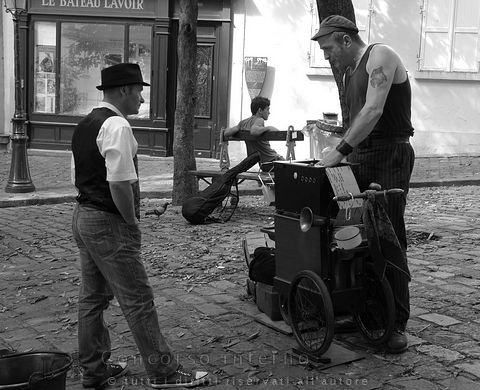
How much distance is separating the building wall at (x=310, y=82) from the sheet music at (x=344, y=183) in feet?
37.2

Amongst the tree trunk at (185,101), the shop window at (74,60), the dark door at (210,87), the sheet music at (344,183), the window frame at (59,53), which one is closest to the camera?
the sheet music at (344,183)

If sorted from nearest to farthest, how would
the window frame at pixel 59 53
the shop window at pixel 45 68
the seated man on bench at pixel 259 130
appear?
the seated man on bench at pixel 259 130 → the window frame at pixel 59 53 → the shop window at pixel 45 68

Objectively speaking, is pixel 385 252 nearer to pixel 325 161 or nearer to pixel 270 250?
pixel 325 161

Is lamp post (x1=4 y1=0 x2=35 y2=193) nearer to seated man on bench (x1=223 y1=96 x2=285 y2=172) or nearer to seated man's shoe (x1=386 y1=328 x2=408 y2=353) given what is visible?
seated man on bench (x1=223 y1=96 x2=285 y2=172)

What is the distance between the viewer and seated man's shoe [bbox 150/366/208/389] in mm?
3777

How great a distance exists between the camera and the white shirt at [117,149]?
136 inches

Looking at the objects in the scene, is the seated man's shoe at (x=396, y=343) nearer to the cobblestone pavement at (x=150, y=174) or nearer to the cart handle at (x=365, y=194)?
the cart handle at (x=365, y=194)

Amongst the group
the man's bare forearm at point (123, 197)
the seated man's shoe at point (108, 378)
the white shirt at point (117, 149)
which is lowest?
the seated man's shoe at point (108, 378)

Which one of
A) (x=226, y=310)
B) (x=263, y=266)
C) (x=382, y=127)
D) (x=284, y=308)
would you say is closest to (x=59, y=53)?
(x=226, y=310)

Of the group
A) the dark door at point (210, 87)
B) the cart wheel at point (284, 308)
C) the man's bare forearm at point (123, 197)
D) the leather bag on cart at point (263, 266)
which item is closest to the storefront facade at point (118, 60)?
the dark door at point (210, 87)

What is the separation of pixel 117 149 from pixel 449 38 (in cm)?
1275

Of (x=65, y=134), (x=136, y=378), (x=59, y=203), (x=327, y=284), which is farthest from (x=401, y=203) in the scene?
(x=65, y=134)

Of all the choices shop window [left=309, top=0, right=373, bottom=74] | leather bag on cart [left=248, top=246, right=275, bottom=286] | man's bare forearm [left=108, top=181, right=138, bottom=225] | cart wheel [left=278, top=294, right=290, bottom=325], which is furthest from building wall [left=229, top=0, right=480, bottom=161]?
man's bare forearm [left=108, top=181, right=138, bottom=225]

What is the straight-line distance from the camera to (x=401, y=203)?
14.0ft
